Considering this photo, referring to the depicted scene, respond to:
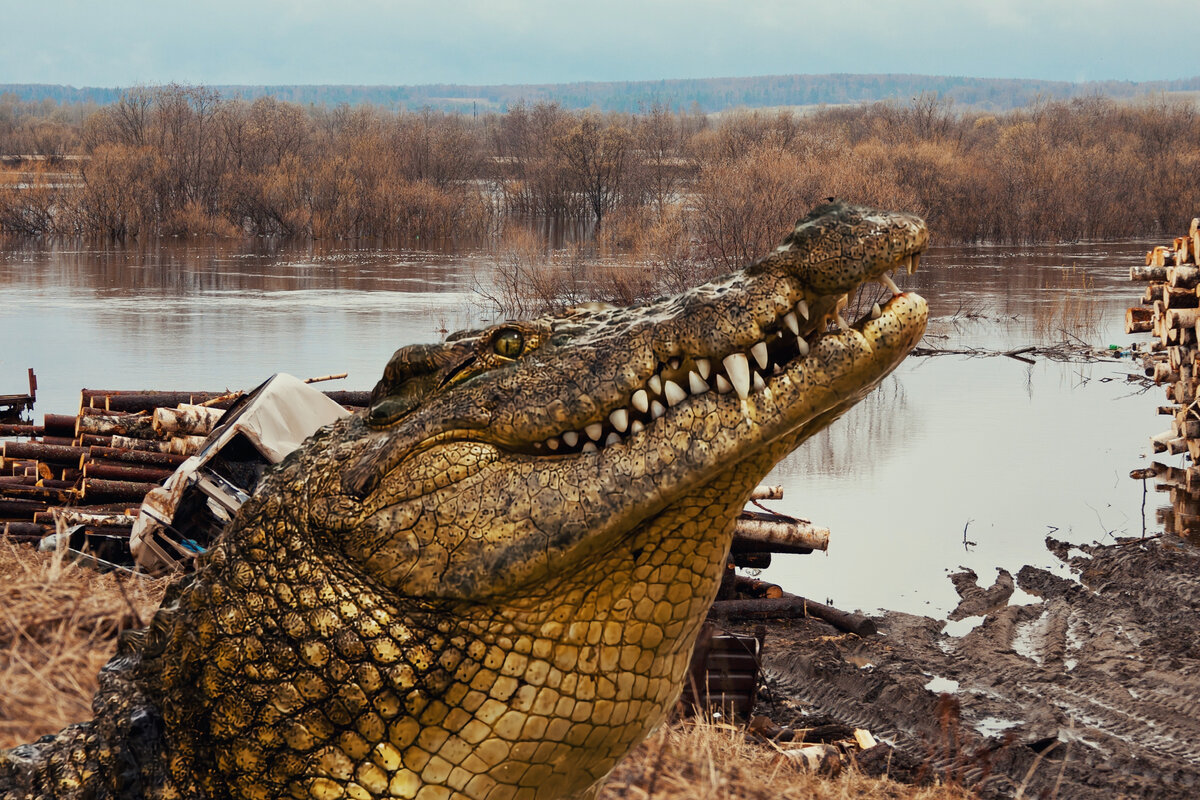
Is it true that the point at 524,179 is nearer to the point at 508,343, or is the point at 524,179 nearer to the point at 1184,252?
the point at 1184,252

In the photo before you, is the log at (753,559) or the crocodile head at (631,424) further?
the log at (753,559)

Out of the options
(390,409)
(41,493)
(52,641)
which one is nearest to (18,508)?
(41,493)

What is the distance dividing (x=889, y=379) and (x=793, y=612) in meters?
12.1

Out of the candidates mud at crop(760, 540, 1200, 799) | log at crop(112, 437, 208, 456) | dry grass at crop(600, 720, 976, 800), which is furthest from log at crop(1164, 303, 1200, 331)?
log at crop(112, 437, 208, 456)

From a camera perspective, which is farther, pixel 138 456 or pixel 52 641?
pixel 138 456

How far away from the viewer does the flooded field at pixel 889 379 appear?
462 inches

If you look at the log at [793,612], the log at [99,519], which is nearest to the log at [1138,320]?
the log at [793,612]

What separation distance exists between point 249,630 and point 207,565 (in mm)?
182

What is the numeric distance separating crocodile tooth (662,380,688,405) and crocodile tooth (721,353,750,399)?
0.08 metres

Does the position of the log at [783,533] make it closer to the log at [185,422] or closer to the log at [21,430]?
the log at [185,422]

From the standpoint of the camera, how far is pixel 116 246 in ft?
133

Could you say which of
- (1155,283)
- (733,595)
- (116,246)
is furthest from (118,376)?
(116,246)

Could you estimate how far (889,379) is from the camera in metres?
20.4

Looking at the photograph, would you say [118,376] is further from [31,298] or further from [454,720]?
[454,720]
